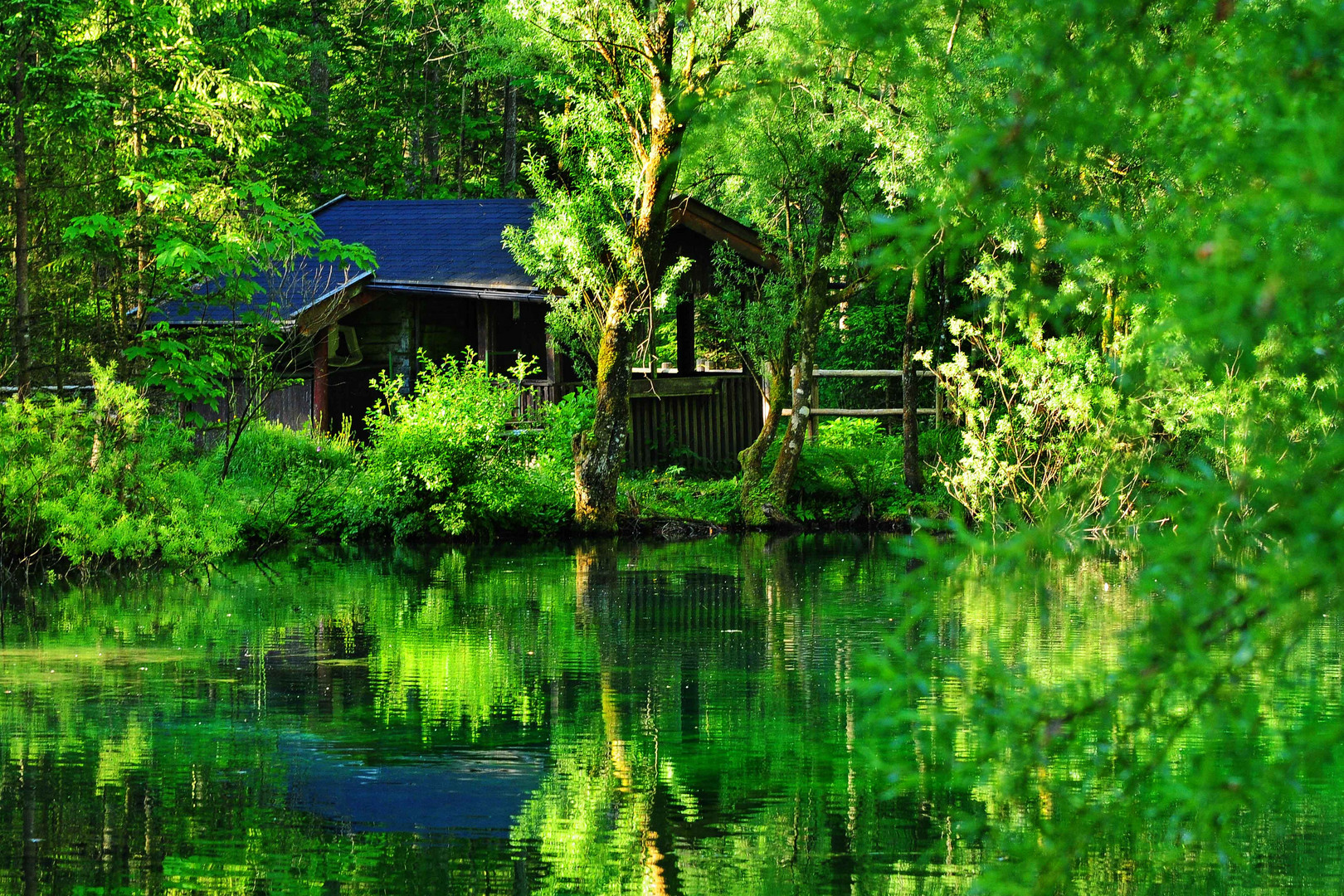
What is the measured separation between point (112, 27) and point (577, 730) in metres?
13.5

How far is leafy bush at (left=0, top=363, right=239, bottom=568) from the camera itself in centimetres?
1656

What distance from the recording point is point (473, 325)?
30.1 metres

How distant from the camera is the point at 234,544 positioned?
59.3ft

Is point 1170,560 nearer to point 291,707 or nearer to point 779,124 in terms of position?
point 291,707

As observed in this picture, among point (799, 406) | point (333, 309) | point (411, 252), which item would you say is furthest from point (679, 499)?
point (411, 252)

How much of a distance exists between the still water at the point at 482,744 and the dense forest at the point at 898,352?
243 millimetres

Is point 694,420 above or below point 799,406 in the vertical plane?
below

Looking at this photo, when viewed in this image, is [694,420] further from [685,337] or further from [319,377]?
[319,377]

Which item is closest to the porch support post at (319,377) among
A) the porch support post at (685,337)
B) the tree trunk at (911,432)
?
the porch support post at (685,337)

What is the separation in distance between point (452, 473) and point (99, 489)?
603 centimetres

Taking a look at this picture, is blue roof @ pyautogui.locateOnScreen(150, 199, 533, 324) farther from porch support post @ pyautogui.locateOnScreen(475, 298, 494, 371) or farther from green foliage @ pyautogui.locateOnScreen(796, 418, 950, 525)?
green foliage @ pyautogui.locateOnScreen(796, 418, 950, 525)

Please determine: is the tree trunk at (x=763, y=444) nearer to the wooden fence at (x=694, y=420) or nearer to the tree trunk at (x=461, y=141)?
the wooden fence at (x=694, y=420)

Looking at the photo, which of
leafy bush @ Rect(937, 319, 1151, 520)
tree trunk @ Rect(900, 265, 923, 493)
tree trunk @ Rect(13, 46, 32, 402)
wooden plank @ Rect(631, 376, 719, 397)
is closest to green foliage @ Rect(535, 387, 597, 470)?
wooden plank @ Rect(631, 376, 719, 397)

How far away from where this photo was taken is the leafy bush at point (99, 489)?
16562 millimetres
